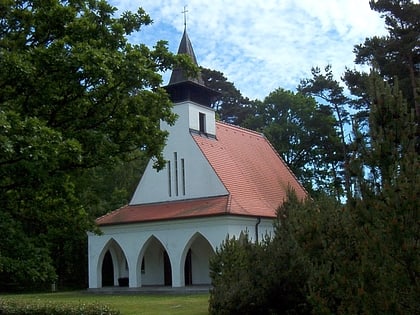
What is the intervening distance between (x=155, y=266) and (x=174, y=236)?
5502 millimetres

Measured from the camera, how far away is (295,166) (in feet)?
158

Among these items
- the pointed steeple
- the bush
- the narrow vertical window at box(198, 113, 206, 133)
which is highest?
the pointed steeple

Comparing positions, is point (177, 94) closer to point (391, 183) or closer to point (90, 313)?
point (90, 313)

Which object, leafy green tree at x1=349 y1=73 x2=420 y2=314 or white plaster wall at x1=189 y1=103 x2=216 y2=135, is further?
white plaster wall at x1=189 y1=103 x2=216 y2=135

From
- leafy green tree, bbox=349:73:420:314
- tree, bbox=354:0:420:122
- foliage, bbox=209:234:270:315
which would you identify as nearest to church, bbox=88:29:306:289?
tree, bbox=354:0:420:122

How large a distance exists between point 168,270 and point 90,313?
60.5 ft

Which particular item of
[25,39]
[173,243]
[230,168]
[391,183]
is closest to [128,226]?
[173,243]

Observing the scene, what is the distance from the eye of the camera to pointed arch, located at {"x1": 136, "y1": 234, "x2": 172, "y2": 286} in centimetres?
3353

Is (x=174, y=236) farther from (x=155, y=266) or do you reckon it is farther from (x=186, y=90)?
(x=186, y=90)

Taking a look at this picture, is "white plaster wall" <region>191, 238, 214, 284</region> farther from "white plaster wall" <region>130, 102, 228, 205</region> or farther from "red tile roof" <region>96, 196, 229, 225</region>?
"white plaster wall" <region>130, 102, 228, 205</region>

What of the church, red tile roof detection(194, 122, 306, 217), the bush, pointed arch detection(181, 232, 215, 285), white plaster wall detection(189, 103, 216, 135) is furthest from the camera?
white plaster wall detection(189, 103, 216, 135)

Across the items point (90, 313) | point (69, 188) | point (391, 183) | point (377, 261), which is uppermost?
point (69, 188)

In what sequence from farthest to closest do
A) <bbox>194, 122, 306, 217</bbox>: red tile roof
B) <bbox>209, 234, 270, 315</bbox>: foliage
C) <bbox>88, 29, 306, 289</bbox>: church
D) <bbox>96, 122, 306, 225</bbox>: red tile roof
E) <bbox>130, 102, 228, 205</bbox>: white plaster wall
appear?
<bbox>130, 102, 228, 205</bbox>: white plaster wall
<bbox>194, 122, 306, 217</bbox>: red tile roof
<bbox>96, 122, 306, 225</bbox>: red tile roof
<bbox>88, 29, 306, 289</bbox>: church
<bbox>209, 234, 270, 315</bbox>: foliage

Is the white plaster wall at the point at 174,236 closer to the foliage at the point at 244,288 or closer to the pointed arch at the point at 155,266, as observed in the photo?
the pointed arch at the point at 155,266
